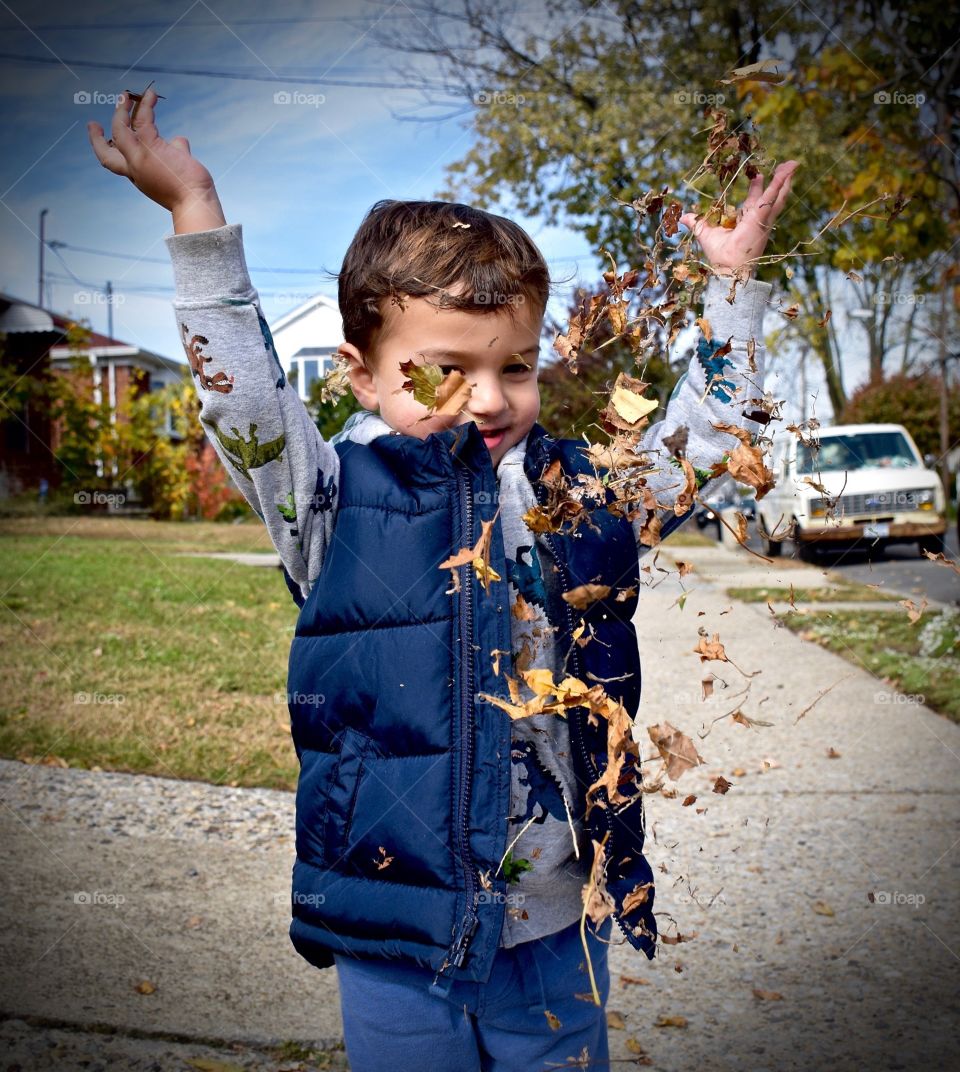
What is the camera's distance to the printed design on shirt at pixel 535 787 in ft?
5.40

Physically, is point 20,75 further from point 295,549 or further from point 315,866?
point 315,866

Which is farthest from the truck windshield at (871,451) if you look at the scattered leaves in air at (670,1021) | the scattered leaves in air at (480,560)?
the scattered leaves in air at (480,560)

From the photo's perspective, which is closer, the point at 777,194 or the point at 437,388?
the point at 437,388

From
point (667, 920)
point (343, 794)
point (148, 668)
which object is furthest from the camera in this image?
point (148, 668)

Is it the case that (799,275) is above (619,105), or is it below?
below

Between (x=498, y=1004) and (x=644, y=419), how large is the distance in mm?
920

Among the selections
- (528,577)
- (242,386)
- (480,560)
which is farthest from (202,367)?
(528,577)

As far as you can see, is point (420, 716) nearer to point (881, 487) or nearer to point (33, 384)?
point (881, 487)

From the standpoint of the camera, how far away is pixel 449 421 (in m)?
1.68

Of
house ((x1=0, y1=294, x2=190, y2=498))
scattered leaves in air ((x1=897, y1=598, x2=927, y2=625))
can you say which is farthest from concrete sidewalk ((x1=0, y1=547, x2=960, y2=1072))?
house ((x1=0, y1=294, x2=190, y2=498))

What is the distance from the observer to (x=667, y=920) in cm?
296

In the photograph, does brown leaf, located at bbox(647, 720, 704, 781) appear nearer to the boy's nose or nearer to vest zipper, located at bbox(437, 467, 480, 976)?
vest zipper, located at bbox(437, 467, 480, 976)

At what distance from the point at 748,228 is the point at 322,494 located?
2.75 ft

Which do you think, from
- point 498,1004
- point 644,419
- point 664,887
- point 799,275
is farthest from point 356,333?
point 799,275
